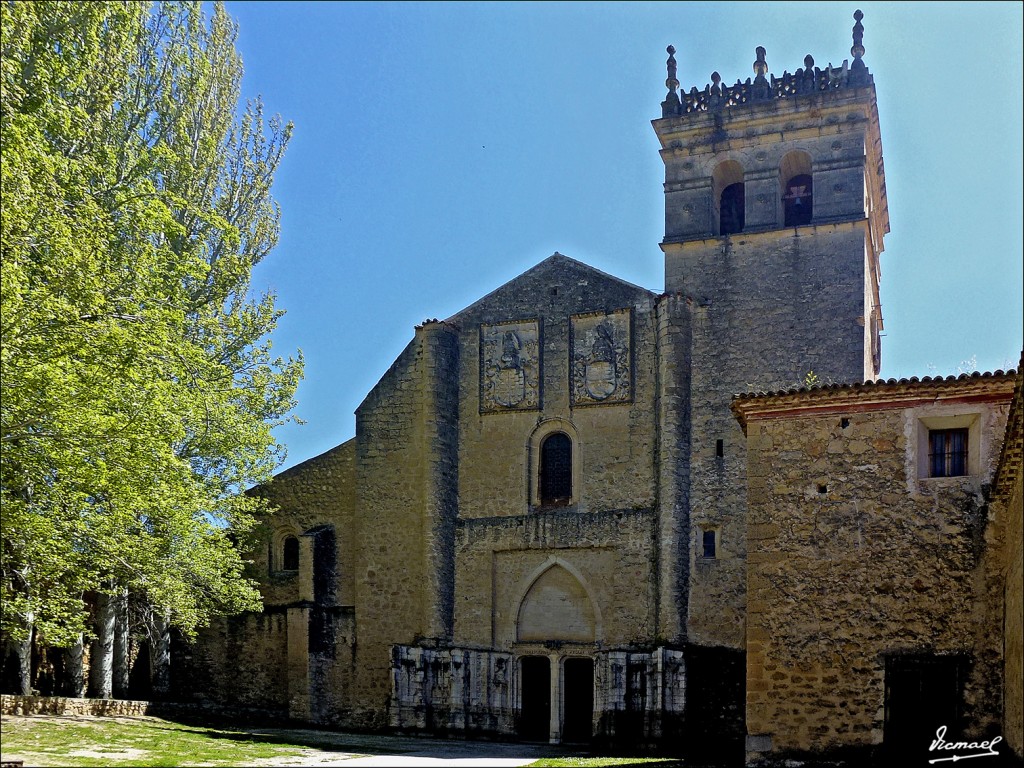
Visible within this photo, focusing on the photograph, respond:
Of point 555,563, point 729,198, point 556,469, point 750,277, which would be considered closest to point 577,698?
point 555,563

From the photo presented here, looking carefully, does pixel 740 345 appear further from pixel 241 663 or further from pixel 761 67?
pixel 241 663

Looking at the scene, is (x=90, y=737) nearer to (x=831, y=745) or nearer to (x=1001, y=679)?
(x=831, y=745)

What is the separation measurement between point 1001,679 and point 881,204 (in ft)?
55.4

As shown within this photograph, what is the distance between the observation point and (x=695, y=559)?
86.8 feet

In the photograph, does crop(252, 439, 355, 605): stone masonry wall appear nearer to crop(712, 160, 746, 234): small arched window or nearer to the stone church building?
the stone church building

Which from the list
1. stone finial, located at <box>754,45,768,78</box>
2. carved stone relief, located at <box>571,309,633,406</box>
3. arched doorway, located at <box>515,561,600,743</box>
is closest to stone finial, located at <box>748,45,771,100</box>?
stone finial, located at <box>754,45,768,78</box>

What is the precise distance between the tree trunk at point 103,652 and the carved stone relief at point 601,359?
1060 centimetres

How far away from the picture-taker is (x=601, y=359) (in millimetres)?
28203

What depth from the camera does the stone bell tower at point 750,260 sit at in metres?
26.4

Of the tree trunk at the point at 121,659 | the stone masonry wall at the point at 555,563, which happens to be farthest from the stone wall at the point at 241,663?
the stone masonry wall at the point at 555,563

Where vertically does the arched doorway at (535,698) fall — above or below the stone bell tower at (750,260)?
below

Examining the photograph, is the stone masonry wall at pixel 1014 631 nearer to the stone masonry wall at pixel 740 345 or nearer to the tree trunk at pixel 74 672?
the stone masonry wall at pixel 740 345

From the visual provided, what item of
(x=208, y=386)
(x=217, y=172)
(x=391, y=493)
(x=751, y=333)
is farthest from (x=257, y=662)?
(x=751, y=333)

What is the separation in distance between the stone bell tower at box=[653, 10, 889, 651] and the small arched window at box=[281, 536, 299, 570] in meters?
9.25
